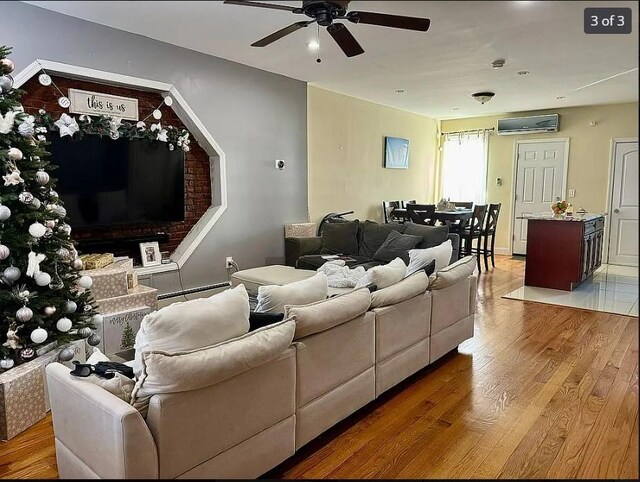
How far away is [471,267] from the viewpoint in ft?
11.5

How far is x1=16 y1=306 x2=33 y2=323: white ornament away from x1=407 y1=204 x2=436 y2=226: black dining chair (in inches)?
204

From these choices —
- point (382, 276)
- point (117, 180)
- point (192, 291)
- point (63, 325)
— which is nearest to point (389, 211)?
point (192, 291)

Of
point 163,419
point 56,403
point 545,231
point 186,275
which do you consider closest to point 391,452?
point 163,419

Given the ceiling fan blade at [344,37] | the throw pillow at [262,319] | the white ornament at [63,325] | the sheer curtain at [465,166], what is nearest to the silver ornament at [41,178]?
the white ornament at [63,325]

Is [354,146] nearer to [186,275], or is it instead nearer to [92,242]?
[186,275]

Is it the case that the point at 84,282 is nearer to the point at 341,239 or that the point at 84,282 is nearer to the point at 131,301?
the point at 131,301

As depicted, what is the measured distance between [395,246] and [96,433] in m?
3.78

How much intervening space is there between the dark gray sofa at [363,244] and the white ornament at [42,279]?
285 centimetres

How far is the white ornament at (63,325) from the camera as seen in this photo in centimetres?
266

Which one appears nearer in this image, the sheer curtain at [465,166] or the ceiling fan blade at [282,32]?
the ceiling fan blade at [282,32]

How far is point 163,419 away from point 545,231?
16.9ft

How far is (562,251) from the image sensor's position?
211 inches

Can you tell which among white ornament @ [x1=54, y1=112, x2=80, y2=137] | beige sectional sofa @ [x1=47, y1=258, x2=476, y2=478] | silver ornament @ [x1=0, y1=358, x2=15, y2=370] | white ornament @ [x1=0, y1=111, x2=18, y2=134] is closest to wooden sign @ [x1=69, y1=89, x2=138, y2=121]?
white ornament @ [x1=54, y1=112, x2=80, y2=137]

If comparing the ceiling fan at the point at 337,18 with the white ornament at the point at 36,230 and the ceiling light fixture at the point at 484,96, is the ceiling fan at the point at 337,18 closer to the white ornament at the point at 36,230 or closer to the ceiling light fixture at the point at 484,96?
the white ornament at the point at 36,230
